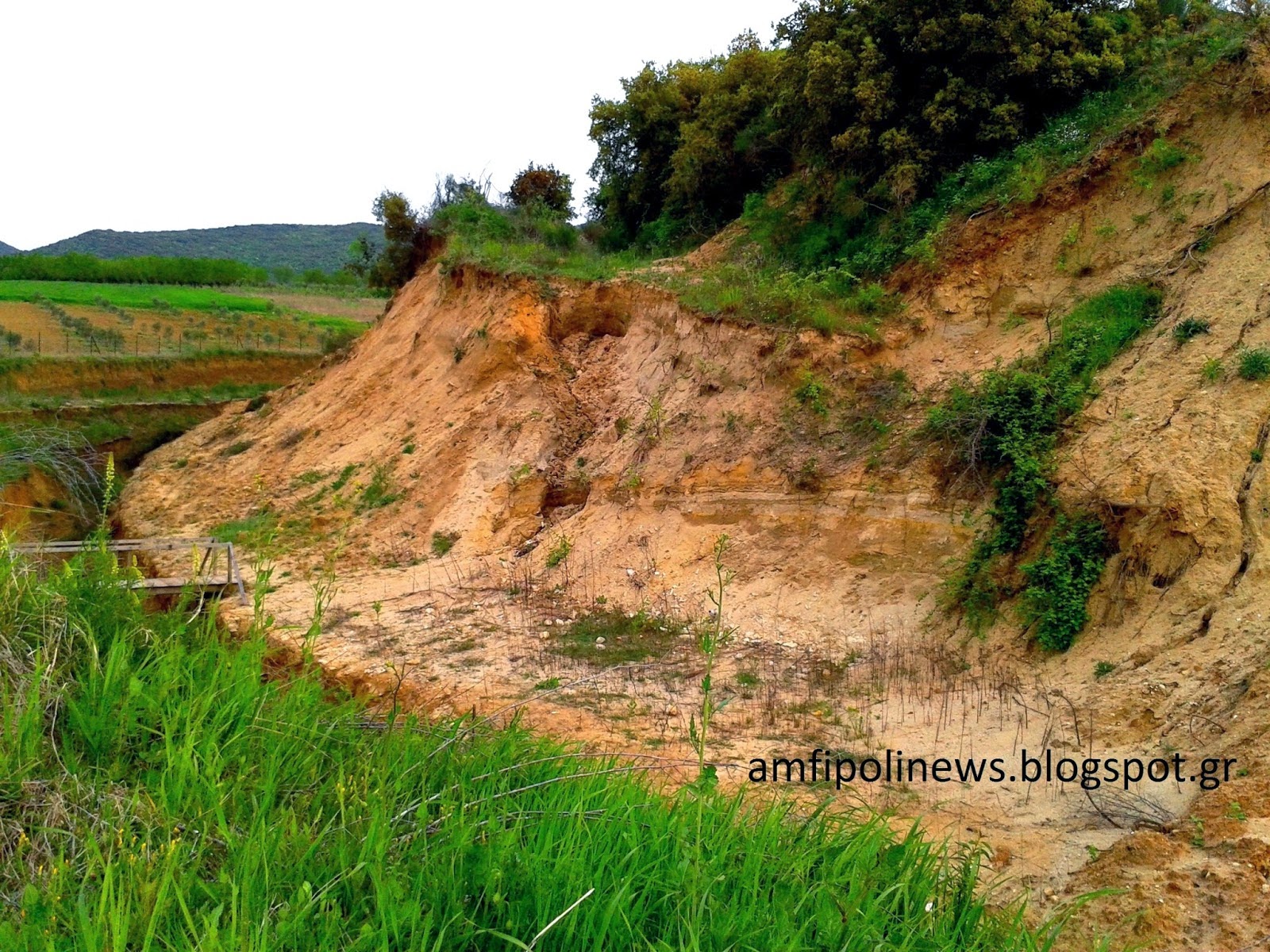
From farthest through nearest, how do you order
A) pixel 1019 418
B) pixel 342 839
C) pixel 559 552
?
pixel 559 552 → pixel 1019 418 → pixel 342 839

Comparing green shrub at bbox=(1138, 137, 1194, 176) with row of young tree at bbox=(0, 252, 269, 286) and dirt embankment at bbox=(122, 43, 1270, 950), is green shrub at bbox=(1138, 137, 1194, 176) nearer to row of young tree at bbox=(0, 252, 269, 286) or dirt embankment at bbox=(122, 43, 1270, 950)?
dirt embankment at bbox=(122, 43, 1270, 950)

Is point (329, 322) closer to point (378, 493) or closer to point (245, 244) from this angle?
point (378, 493)

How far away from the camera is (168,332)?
2975 cm

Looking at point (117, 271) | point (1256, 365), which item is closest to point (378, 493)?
point (1256, 365)

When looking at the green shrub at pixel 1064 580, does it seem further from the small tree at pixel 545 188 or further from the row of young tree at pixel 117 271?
the row of young tree at pixel 117 271

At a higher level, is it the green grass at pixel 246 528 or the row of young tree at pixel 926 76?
the row of young tree at pixel 926 76

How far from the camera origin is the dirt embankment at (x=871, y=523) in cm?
527

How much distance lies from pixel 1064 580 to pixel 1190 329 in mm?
2589

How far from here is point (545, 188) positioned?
23.1m

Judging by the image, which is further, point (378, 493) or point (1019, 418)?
point (378, 493)

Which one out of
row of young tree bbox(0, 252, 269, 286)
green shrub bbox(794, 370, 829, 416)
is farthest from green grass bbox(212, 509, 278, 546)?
row of young tree bbox(0, 252, 269, 286)

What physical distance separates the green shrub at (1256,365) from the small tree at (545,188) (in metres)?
17.5

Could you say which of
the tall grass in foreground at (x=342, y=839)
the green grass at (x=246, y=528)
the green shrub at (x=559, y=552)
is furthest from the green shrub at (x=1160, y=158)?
the green grass at (x=246, y=528)

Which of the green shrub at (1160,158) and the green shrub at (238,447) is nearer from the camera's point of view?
the green shrub at (1160,158)
